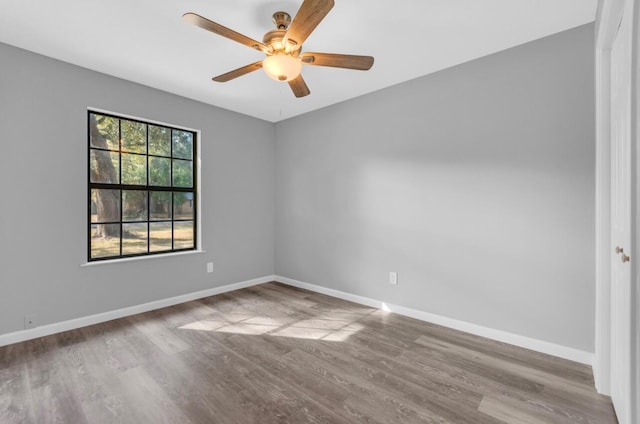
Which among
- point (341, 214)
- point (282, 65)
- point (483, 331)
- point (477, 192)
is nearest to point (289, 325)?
point (341, 214)

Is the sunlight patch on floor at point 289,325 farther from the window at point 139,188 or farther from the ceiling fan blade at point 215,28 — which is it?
the ceiling fan blade at point 215,28

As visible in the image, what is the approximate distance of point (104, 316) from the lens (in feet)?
9.75

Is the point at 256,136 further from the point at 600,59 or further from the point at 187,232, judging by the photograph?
the point at 600,59

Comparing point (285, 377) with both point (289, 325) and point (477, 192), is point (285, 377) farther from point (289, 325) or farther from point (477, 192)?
point (477, 192)

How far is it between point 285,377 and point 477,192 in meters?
2.20

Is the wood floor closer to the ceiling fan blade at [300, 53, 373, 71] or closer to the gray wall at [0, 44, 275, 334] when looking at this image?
the gray wall at [0, 44, 275, 334]

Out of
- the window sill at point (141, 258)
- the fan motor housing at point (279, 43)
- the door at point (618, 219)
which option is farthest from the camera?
the window sill at point (141, 258)

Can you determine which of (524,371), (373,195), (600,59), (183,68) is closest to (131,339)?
(183,68)

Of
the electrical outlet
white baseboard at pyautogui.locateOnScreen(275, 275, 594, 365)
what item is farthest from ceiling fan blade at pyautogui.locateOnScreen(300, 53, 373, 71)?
the electrical outlet

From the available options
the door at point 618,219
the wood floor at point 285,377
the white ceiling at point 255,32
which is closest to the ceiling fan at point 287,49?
the white ceiling at point 255,32

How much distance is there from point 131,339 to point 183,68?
2518 millimetres

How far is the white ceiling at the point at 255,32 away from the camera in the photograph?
6.60 ft

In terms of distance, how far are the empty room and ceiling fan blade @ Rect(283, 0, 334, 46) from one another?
16 mm

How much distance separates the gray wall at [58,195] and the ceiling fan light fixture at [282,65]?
79.6 inches
